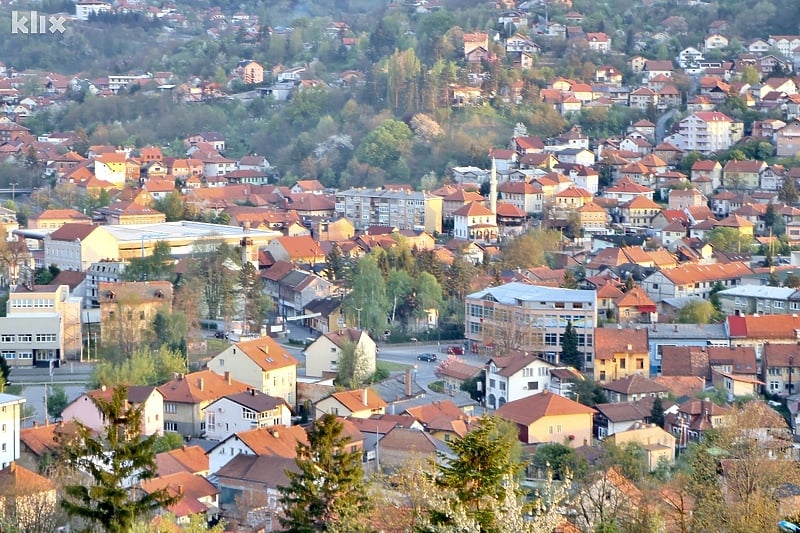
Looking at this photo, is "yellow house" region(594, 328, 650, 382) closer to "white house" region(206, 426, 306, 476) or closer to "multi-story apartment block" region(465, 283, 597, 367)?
"multi-story apartment block" region(465, 283, 597, 367)

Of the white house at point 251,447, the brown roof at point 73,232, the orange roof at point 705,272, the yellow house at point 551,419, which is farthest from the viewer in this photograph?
the brown roof at point 73,232

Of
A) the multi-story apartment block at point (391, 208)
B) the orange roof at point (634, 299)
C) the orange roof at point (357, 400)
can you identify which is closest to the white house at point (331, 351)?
the orange roof at point (357, 400)

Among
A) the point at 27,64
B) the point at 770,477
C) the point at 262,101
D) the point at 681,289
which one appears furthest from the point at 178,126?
the point at 770,477

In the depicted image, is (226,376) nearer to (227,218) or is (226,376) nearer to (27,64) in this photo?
(227,218)

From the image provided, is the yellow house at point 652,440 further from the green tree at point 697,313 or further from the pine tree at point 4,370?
the pine tree at point 4,370

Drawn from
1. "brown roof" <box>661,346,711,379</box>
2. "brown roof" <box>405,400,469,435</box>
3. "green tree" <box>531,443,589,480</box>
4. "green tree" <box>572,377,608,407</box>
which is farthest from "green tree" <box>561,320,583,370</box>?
"green tree" <box>531,443,589,480</box>
